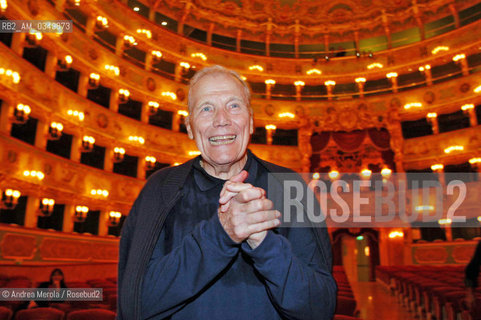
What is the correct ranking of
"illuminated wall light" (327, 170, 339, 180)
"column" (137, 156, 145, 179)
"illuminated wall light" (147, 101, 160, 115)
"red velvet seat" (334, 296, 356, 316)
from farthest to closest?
"illuminated wall light" (327, 170, 339, 180) < "illuminated wall light" (147, 101, 160, 115) < "column" (137, 156, 145, 179) < "red velvet seat" (334, 296, 356, 316)

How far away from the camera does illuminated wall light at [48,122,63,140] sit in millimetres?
13141

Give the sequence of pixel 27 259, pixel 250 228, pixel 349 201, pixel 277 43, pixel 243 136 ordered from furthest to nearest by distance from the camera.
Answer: pixel 277 43 → pixel 349 201 → pixel 27 259 → pixel 243 136 → pixel 250 228

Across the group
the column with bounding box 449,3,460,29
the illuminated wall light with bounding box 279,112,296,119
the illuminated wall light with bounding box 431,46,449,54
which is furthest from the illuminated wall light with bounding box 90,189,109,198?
the column with bounding box 449,3,460,29

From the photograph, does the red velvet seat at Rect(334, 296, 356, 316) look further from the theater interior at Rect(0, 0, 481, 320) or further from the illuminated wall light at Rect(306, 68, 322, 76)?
the illuminated wall light at Rect(306, 68, 322, 76)

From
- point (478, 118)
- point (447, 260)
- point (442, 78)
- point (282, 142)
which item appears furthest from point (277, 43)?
point (447, 260)

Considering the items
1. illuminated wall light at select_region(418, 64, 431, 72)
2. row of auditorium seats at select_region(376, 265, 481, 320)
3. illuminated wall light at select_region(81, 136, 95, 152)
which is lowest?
row of auditorium seats at select_region(376, 265, 481, 320)

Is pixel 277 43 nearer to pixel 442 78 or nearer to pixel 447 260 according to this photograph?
pixel 442 78

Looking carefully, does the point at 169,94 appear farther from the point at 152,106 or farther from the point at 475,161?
the point at 475,161

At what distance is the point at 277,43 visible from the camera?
2345cm

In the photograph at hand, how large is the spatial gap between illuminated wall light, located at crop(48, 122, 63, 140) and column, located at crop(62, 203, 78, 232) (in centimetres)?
273

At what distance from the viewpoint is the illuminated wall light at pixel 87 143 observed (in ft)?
48.1

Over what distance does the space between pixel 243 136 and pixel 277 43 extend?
23478mm

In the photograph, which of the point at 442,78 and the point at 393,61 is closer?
the point at 442,78

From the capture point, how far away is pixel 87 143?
1493 centimetres
